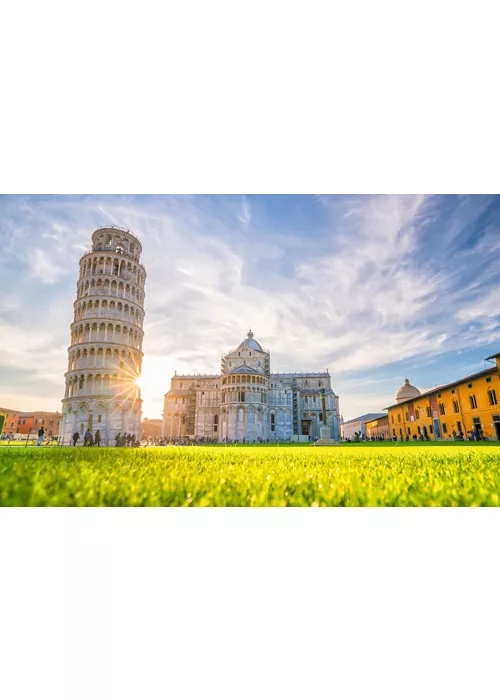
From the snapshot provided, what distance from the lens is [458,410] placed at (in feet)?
93.5

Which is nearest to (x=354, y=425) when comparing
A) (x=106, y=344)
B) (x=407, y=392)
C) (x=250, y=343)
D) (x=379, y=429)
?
(x=379, y=429)

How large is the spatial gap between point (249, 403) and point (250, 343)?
49.7 ft

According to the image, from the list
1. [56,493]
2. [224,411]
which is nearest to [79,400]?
[224,411]

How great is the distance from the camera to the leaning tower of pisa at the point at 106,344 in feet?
98.6

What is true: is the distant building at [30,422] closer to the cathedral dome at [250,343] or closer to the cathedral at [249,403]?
the cathedral at [249,403]

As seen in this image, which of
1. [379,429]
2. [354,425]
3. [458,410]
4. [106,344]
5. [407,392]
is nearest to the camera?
[458,410]

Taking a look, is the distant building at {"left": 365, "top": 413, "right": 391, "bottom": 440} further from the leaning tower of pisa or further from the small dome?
the leaning tower of pisa

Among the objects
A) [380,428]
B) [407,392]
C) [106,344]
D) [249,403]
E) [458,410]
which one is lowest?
[458,410]

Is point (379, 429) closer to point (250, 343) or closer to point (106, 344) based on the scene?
point (250, 343)

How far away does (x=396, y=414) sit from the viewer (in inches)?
1719

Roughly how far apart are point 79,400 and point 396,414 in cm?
3628

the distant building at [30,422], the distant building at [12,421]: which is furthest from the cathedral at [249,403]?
the distant building at [12,421]

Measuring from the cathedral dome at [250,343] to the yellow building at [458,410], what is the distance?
24.9m

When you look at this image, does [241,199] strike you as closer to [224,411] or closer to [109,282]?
[109,282]
